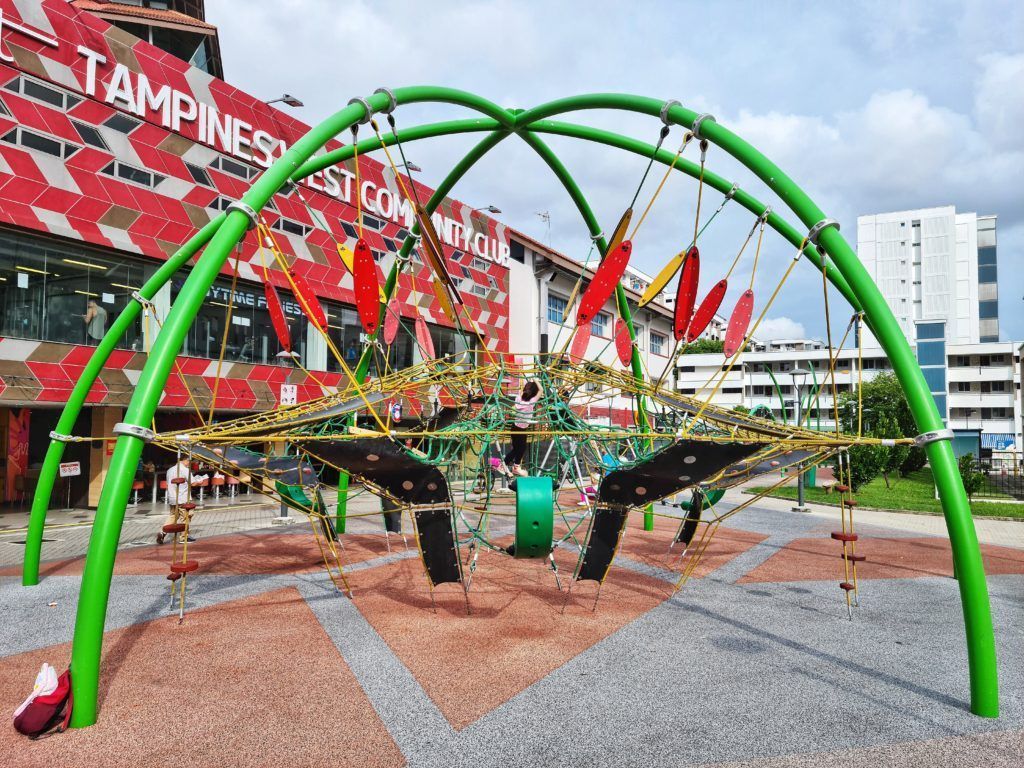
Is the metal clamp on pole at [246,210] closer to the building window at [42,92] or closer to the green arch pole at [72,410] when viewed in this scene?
the green arch pole at [72,410]

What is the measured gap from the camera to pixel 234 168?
831 inches

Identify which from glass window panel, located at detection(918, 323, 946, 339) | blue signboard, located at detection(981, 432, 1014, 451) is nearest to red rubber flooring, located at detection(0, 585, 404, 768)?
glass window panel, located at detection(918, 323, 946, 339)

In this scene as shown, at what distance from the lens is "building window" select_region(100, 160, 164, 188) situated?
58.2 feet

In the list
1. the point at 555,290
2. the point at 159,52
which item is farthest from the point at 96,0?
the point at 555,290

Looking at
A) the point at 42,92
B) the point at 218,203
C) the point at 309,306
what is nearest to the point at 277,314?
the point at 309,306

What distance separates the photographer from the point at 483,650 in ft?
23.7

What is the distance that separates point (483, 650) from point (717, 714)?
265cm

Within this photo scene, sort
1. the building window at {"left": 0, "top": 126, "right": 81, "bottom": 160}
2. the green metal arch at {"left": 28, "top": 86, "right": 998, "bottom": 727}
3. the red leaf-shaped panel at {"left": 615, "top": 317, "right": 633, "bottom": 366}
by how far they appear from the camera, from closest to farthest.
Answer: the green metal arch at {"left": 28, "top": 86, "right": 998, "bottom": 727}
the red leaf-shaped panel at {"left": 615, "top": 317, "right": 633, "bottom": 366}
the building window at {"left": 0, "top": 126, "right": 81, "bottom": 160}

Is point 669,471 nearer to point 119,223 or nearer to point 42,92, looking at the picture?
point 119,223

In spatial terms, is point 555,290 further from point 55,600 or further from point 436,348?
point 55,600

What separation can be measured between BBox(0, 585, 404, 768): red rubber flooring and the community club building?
6.81 metres

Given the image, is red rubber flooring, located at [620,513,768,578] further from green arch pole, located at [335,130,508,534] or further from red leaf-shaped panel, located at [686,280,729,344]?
green arch pole, located at [335,130,508,534]

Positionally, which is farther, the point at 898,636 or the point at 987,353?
the point at 987,353

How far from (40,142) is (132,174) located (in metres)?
2.30
